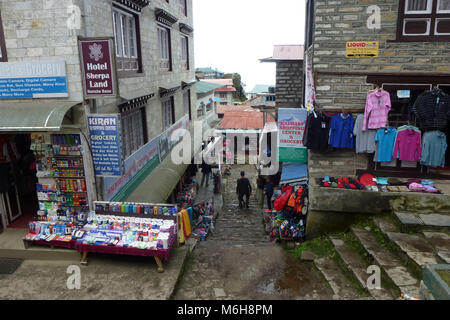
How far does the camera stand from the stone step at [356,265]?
19.0 ft

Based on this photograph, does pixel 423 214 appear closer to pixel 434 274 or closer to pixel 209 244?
pixel 434 274

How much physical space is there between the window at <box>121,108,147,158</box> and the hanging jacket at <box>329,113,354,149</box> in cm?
606

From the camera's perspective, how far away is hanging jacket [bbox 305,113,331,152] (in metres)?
9.20

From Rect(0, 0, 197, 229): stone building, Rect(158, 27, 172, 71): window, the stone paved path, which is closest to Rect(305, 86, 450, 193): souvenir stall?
the stone paved path

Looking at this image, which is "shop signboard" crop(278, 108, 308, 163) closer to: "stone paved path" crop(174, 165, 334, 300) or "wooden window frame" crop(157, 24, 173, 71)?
"stone paved path" crop(174, 165, 334, 300)

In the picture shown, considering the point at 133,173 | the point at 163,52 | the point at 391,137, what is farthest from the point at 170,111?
the point at 391,137

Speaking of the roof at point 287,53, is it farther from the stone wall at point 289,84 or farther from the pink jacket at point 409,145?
the pink jacket at point 409,145

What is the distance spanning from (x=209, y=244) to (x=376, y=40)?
23.4ft

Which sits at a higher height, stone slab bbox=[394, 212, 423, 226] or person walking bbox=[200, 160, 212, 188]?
stone slab bbox=[394, 212, 423, 226]

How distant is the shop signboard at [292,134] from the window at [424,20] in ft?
11.0

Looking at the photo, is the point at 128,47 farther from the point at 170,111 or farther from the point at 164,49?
the point at 170,111

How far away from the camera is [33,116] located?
258 inches

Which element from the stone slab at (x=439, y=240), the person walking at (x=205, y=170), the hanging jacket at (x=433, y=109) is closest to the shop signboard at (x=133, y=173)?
the person walking at (x=205, y=170)

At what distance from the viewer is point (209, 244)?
912 centimetres
